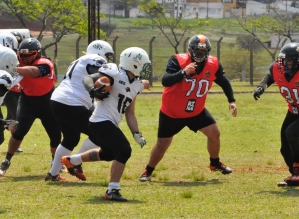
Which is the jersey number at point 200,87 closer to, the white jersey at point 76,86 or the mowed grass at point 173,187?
the mowed grass at point 173,187

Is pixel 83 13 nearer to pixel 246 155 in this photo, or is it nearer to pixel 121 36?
pixel 121 36

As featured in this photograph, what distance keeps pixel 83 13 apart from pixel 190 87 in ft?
108

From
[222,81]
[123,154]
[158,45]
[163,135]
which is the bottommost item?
[158,45]

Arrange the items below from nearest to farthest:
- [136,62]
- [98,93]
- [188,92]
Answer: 1. [98,93]
2. [136,62]
3. [188,92]

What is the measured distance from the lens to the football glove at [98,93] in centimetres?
797

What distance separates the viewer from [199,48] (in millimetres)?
9570

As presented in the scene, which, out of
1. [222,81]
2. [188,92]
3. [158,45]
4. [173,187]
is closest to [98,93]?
[173,187]

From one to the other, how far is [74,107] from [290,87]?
276cm

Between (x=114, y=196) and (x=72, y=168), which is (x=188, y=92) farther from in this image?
(x=114, y=196)

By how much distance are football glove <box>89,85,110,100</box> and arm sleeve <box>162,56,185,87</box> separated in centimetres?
156

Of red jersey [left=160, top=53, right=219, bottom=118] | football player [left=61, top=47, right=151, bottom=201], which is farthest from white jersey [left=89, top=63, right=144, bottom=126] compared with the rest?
red jersey [left=160, top=53, right=219, bottom=118]

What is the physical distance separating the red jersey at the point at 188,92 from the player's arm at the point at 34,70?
1.65 metres

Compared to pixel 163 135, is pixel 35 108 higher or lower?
higher

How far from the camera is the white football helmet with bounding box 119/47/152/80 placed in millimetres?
8312
